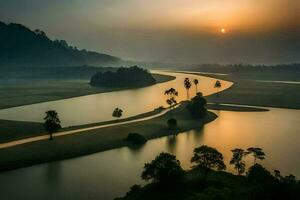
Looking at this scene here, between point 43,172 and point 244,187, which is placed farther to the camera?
point 43,172

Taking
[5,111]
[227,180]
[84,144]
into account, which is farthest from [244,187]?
[5,111]

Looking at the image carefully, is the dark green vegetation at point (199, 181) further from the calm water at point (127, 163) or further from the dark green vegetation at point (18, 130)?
the dark green vegetation at point (18, 130)

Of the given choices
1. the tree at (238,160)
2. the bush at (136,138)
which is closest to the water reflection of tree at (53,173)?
the bush at (136,138)

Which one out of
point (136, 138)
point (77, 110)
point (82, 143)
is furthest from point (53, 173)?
point (77, 110)

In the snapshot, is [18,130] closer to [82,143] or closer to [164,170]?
[82,143]

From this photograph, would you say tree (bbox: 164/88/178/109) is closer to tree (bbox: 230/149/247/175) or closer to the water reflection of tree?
the water reflection of tree

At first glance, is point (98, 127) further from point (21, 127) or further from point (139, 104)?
point (139, 104)
